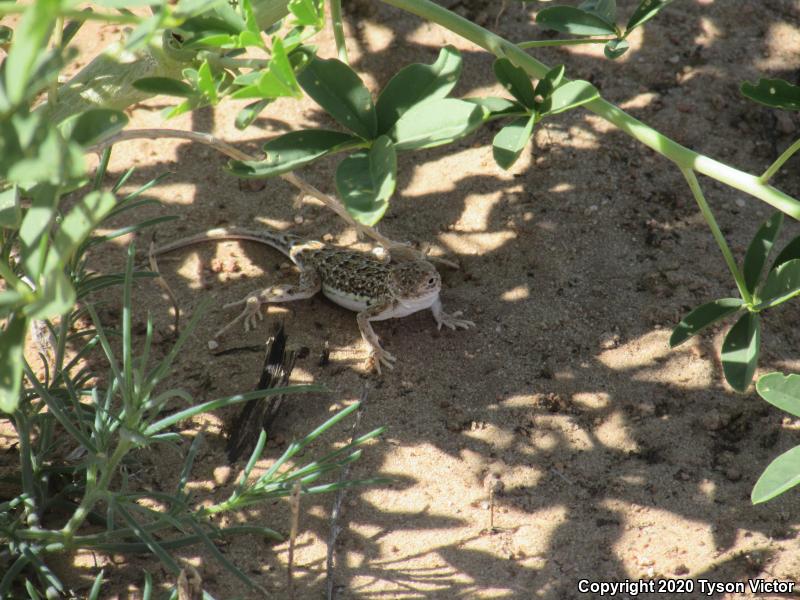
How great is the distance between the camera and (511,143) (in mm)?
2172

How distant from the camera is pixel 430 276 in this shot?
3.91 meters

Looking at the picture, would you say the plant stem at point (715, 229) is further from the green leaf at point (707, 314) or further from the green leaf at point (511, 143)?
the green leaf at point (511, 143)

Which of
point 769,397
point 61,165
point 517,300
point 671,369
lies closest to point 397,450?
point 517,300

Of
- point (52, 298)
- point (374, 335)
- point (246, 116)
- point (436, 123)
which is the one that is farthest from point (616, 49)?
point (52, 298)

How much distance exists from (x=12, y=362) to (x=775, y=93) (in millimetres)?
2221

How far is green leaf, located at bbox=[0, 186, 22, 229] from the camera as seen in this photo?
5.45 feet

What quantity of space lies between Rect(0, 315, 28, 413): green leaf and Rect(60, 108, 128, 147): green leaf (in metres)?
0.35

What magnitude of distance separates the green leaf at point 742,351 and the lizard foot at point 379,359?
158cm

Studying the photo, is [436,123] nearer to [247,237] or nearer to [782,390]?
[782,390]

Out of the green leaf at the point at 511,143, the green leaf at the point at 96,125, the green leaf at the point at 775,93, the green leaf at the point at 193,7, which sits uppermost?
the green leaf at the point at 193,7

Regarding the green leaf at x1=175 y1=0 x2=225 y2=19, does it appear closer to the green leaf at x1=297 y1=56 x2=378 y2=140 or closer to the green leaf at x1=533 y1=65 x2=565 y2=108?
the green leaf at x1=297 y1=56 x2=378 y2=140

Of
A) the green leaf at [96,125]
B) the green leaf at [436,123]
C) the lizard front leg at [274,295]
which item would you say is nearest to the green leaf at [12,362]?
the green leaf at [96,125]

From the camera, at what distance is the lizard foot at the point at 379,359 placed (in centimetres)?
376

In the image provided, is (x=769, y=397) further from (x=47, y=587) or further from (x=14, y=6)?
(x=47, y=587)
